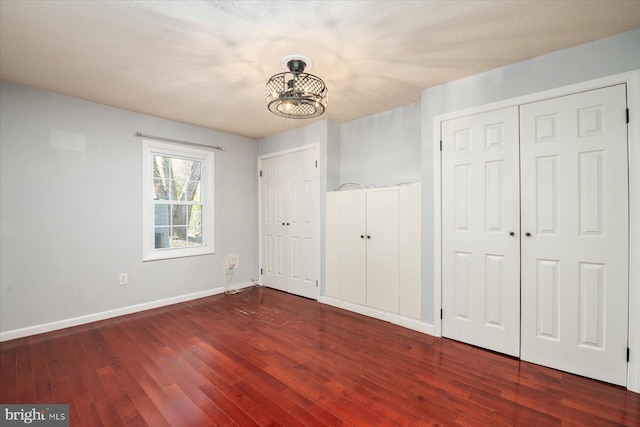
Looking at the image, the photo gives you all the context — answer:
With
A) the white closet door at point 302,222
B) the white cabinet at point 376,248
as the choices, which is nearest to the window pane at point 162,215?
the white closet door at point 302,222

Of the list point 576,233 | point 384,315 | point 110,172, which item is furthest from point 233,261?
point 576,233

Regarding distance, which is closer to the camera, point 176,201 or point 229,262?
point 176,201

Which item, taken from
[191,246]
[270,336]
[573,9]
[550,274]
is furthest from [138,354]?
[573,9]

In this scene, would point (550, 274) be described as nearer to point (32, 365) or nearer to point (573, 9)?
point (573, 9)

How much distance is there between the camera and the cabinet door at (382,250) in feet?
10.0

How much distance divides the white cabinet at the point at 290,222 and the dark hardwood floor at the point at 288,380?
3.93ft

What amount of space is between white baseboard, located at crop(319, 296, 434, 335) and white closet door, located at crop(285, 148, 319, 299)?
0.34 metres

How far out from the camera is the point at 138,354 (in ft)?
7.73

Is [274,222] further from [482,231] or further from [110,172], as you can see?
[482,231]

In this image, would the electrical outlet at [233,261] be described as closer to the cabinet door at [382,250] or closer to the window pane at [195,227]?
the window pane at [195,227]

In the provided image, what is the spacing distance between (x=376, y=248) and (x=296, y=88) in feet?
6.43

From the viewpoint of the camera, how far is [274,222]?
448 centimetres

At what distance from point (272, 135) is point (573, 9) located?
362 centimetres

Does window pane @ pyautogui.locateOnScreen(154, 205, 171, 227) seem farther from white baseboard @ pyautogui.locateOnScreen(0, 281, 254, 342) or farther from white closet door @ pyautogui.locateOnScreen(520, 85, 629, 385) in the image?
white closet door @ pyautogui.locateOnScreen(520, 85, 629, 385)
